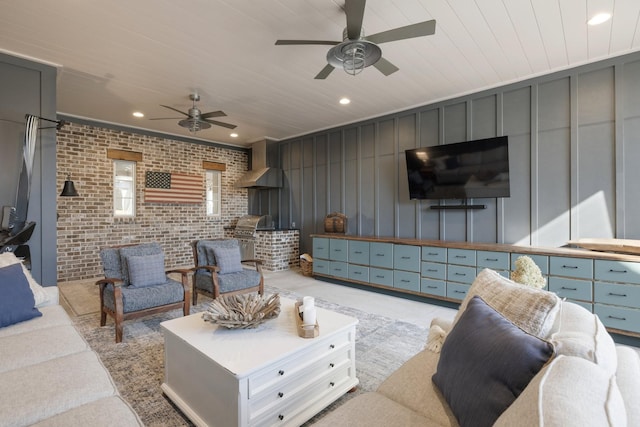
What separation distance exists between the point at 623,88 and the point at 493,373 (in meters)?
3.84

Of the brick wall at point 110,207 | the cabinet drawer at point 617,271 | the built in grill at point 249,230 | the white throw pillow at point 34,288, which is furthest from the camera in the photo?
Result: the built in grill at point 249,230

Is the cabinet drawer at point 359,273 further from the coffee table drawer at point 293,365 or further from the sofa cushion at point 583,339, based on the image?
the sofa cushion at point 583,339

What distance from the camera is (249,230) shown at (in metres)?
6.56

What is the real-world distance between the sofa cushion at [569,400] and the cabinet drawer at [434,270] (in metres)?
3.24

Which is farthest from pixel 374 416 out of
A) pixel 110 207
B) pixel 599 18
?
pixel 110 207

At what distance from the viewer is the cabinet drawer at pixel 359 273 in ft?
15.4

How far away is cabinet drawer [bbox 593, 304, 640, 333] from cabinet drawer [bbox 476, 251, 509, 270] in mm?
818

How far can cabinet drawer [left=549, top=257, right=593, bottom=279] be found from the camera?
2938 millimetres

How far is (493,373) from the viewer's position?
983 mm

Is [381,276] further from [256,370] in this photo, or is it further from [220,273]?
[256,370]

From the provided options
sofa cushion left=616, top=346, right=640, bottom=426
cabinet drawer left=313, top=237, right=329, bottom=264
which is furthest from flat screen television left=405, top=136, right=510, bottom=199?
sofa cushion left=616, top=346, right=640, bottom=426

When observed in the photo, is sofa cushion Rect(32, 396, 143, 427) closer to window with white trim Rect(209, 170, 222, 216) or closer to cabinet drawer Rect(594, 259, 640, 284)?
cabinet drawer Rect(594, 259, 640, 284)

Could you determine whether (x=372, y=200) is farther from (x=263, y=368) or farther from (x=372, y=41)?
(x=263, y=368)

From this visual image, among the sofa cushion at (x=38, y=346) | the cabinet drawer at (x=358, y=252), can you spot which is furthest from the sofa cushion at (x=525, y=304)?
the cabinet drawer at (x=358, y=252)
